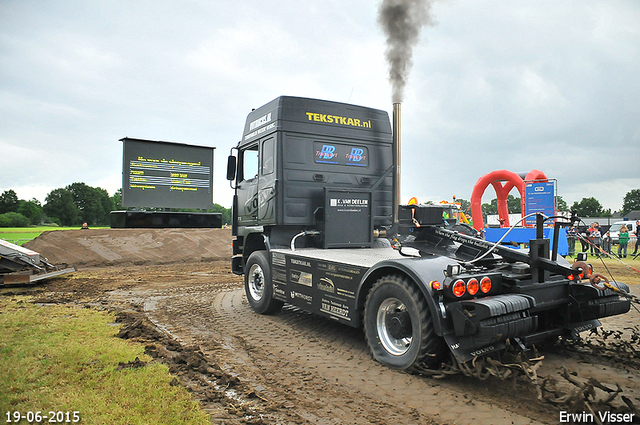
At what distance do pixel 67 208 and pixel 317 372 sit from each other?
44914 mm

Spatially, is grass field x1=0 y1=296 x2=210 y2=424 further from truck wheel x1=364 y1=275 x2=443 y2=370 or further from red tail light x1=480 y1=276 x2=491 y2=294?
red tail light x1=480 y1=276 x2=491 y2=294

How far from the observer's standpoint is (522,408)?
340 cm

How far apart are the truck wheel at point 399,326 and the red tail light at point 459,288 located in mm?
321

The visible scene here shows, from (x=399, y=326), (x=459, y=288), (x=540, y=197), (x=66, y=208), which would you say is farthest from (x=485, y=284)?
(x=66, y=208)

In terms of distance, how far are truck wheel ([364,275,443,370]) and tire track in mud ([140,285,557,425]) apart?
18 cm

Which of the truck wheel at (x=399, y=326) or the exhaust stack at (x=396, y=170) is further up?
the exhaust stack at (x=396, y=170)

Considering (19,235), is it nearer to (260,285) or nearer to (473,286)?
(260,285)

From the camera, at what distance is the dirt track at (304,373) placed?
3.37m

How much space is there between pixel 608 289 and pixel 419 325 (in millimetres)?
2129

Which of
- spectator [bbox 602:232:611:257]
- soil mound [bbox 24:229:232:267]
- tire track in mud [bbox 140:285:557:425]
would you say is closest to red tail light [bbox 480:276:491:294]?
tire track in mud [bbox 140:285:557:425]

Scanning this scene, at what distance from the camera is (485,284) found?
13.3 feet

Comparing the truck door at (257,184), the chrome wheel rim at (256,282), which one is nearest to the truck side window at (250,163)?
the truck door at (257,184)

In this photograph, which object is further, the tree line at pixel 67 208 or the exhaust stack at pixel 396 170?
the tree line at pixel 67 208

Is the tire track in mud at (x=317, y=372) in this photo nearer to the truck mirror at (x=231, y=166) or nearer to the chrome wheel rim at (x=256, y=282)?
the chrome wheel rim at (x=256, y=282)
